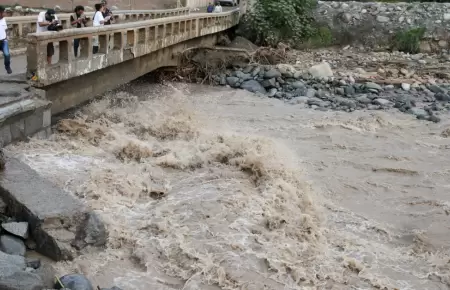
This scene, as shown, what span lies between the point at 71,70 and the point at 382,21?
22.5m

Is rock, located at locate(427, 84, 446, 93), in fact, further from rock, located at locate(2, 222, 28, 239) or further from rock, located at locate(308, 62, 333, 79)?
rock, located at locate(2, 222, 28, 239)

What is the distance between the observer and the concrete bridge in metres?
9.63

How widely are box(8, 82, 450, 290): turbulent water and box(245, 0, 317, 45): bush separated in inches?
468

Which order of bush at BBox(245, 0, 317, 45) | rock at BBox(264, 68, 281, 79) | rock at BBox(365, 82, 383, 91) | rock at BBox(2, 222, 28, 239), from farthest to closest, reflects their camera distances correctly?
bush at BBox(245, 0, 317, 45), rock at BBox(264, 68, 281, 79), rock at BBox(365, 82, 383, 91), rock at BBox(2, 222, 28, 239)

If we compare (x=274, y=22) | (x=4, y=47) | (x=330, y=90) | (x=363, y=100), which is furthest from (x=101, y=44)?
(x=274, y=22)

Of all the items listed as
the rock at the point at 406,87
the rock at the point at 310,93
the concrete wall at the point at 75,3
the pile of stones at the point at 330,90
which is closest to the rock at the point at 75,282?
the pile of stones at the point at 330,90

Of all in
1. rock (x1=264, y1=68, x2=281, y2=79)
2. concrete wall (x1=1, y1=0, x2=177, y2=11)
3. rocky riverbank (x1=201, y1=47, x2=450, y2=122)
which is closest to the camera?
rocky riverbank (x1=201, y1=47, x2=450, y2=122)

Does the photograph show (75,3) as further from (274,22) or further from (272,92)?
(272,92)

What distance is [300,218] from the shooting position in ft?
26.9

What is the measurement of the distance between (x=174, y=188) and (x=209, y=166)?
134 centimetres

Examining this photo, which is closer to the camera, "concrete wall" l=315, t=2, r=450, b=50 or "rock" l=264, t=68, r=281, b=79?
"rock" l=264, t=68, r=281, b=79

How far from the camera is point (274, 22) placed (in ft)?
85.9

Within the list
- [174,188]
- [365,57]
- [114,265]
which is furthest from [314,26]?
[114,265]

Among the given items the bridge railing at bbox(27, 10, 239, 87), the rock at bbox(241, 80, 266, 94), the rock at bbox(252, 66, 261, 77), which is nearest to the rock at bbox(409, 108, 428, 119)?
the rock at bbox(241, 80, 266, 94)
